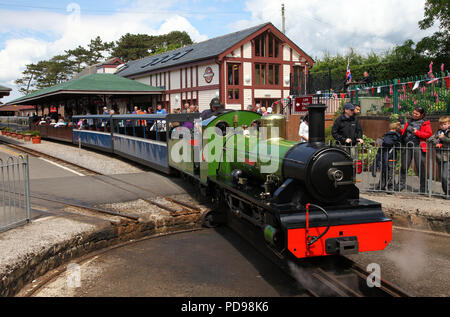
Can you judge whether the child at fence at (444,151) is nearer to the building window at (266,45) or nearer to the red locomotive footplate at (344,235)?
the red locomotive footplate at (344,235)

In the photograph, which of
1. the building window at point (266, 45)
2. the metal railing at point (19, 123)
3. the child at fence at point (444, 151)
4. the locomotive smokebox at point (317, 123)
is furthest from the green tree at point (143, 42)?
the locomotive smokebox at point (317, 123)

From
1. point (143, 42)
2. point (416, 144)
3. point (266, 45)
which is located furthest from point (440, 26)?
point (143, 42)

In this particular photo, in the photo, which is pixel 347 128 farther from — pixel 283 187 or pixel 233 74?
pixel 233 74

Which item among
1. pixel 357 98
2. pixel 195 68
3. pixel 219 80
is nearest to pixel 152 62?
pixel 195 68

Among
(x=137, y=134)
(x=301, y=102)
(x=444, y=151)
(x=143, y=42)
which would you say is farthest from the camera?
(x=143, y=42)

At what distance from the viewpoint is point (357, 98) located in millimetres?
14102

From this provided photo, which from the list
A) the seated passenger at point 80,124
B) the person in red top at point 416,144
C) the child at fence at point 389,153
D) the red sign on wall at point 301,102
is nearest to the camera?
the person in red top at point 416,144

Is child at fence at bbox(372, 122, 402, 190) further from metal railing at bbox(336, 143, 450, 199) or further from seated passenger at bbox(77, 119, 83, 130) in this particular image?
seated passenger at bbox(77, 119, 83, 130)

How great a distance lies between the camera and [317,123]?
4789 millimetres

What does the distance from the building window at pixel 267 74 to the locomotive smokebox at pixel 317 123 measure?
22.5 meters

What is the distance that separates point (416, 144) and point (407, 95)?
13.4 ft

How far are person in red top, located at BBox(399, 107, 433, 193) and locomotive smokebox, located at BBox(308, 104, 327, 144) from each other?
13.7 feet

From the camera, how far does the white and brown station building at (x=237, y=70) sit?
25.5 m
